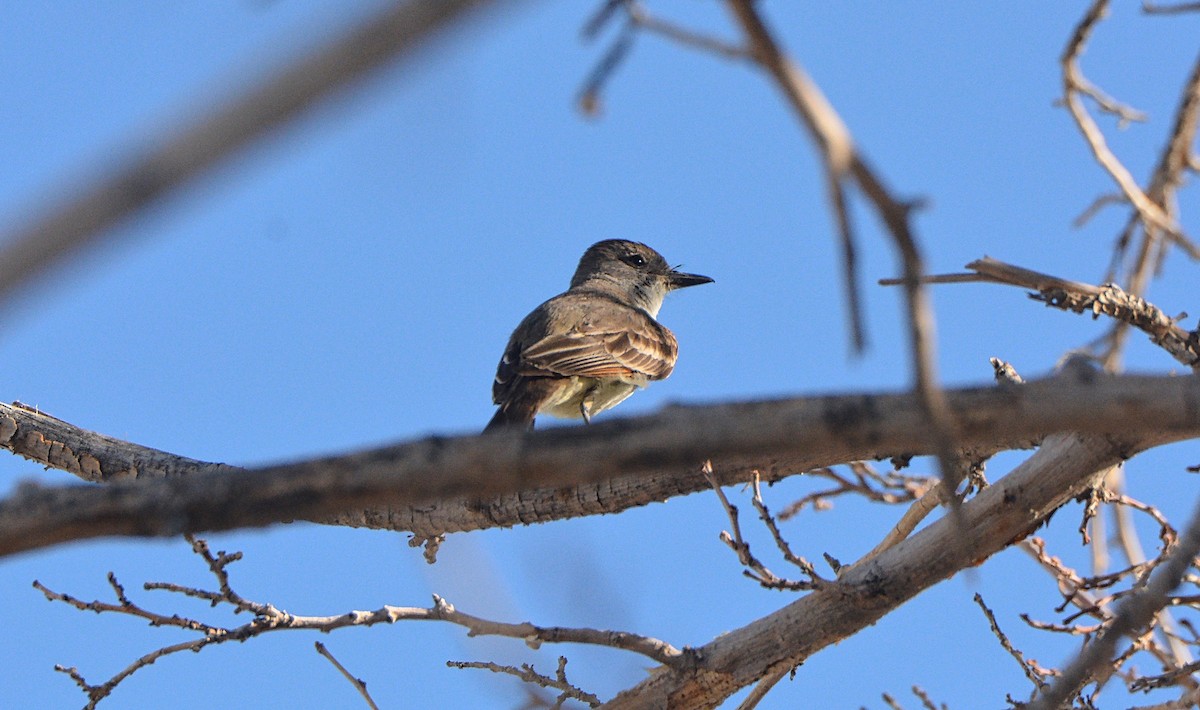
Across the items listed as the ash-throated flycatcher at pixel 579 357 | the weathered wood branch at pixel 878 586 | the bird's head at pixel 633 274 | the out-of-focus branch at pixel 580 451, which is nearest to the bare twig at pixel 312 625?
the weathered wood branch at pixel 878 586

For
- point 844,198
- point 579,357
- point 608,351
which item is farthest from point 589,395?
point 844,198

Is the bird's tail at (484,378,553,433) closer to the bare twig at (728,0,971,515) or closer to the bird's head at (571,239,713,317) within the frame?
the bird's head at (571,239,713,317)

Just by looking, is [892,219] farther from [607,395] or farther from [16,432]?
[607,395]

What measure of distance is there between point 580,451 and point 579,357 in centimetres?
655

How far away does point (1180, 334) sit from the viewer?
4.63 meters

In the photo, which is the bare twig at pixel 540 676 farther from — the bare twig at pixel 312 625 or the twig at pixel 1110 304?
the twig at pixel 1110 304

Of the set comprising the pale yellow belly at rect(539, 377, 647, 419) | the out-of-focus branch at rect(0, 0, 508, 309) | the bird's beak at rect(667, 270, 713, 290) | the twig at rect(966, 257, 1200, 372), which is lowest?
the out-of-focus branch at rect(0, 0, 508, 309)

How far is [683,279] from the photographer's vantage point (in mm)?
12156

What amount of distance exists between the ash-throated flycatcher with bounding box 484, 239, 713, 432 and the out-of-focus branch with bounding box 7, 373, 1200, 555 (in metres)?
5.22

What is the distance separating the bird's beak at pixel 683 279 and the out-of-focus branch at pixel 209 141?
35.0 feet

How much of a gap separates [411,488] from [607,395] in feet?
23.9

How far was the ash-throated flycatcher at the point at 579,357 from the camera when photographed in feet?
28.9

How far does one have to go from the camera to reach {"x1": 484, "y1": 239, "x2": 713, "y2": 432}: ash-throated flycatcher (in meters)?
8.82

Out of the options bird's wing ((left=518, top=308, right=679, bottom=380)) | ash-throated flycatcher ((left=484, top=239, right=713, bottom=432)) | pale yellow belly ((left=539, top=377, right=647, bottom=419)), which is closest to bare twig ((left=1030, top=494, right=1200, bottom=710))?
ash-throated flycatcher ((left=484, top=239, right=713, bottom=432))
